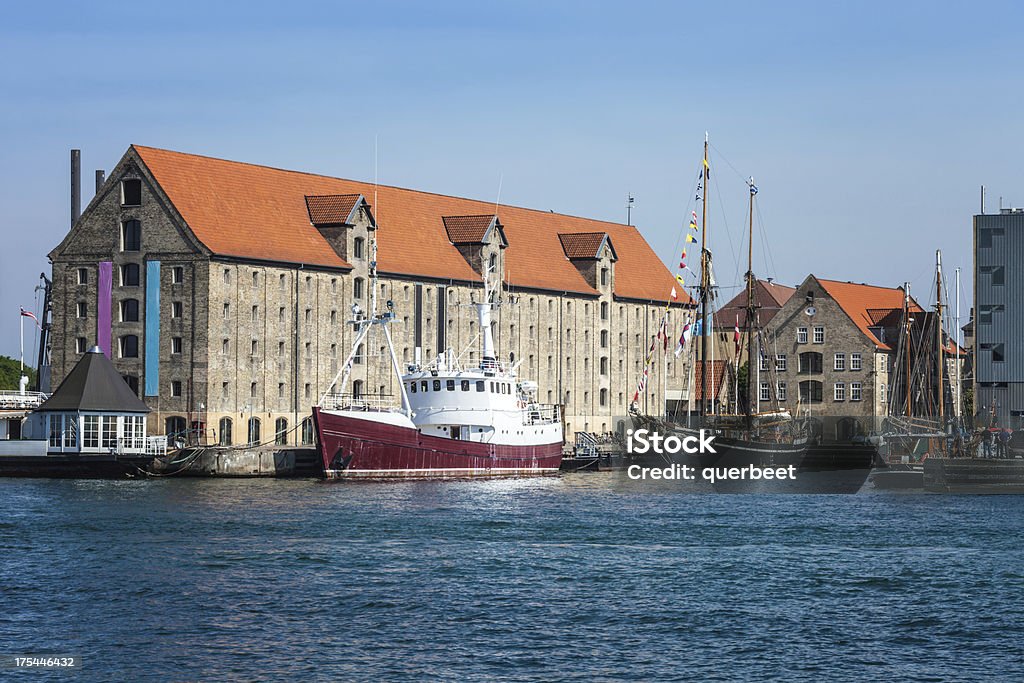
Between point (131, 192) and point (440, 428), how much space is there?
26186 mm

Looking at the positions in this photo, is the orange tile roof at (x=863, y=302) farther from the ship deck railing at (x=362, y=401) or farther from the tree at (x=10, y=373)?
the tree at (x=10, y=373)

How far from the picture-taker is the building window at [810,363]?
144 m

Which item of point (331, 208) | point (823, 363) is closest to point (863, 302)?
point (823, 363)

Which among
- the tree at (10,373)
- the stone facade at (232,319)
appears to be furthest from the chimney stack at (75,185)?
the tree at (10,373)

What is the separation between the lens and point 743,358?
159 metres

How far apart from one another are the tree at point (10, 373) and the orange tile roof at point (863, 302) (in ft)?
246

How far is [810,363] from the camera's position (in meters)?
145

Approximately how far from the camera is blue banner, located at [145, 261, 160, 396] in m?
106

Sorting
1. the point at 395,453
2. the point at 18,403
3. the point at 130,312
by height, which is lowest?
the point at 395,453

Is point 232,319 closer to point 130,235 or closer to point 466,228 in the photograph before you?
point 130,235

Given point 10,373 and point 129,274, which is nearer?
point 129,274

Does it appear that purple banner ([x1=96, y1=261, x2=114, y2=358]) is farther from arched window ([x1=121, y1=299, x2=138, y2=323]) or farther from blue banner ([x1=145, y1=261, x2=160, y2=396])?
blue banner ([x1=145, y1=261, x2=160, y2=396])

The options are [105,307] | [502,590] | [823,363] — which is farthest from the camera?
[823,363]

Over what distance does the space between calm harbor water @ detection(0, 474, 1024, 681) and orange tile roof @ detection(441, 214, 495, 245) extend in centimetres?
5180
